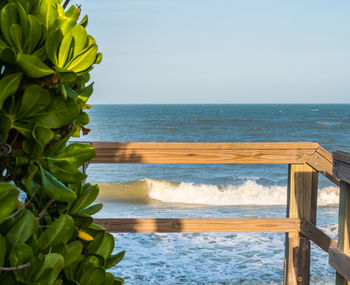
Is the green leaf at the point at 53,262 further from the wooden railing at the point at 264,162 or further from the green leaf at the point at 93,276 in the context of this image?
the wooden railing at the point at 264,162

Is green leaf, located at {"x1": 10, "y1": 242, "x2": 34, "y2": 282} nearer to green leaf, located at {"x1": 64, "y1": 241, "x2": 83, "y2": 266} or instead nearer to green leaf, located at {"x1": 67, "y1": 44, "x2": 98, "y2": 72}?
green leaf, located at {"x1": 64, "y1": 241, "x2": 83, "y2": 266}

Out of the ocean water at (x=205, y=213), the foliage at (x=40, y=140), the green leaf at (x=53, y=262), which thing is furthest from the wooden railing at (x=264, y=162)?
the ocean water at (x=205, y=213)

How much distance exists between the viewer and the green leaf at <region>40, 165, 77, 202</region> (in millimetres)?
584

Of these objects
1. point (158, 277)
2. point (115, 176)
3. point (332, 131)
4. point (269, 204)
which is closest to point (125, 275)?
point (158, 277)

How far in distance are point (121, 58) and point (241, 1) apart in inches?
518

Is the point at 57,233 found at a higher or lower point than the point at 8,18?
lower

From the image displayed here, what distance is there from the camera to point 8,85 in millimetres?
558

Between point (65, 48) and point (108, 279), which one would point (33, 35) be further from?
point (108, 279)

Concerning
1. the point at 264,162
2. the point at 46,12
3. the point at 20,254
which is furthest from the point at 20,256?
the point at 264,162

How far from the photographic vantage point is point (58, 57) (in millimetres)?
613

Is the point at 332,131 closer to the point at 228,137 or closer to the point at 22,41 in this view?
the point at 228,137

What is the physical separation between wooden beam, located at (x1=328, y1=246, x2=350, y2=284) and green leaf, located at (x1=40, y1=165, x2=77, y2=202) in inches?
47.0

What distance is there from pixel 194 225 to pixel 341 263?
0.69 meters

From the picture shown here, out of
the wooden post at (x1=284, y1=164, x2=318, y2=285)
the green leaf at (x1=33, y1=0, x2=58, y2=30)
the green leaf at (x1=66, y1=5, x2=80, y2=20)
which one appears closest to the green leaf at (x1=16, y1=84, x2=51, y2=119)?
the green leaf at (x1=33, y1=0, x2=58, y2=30)
